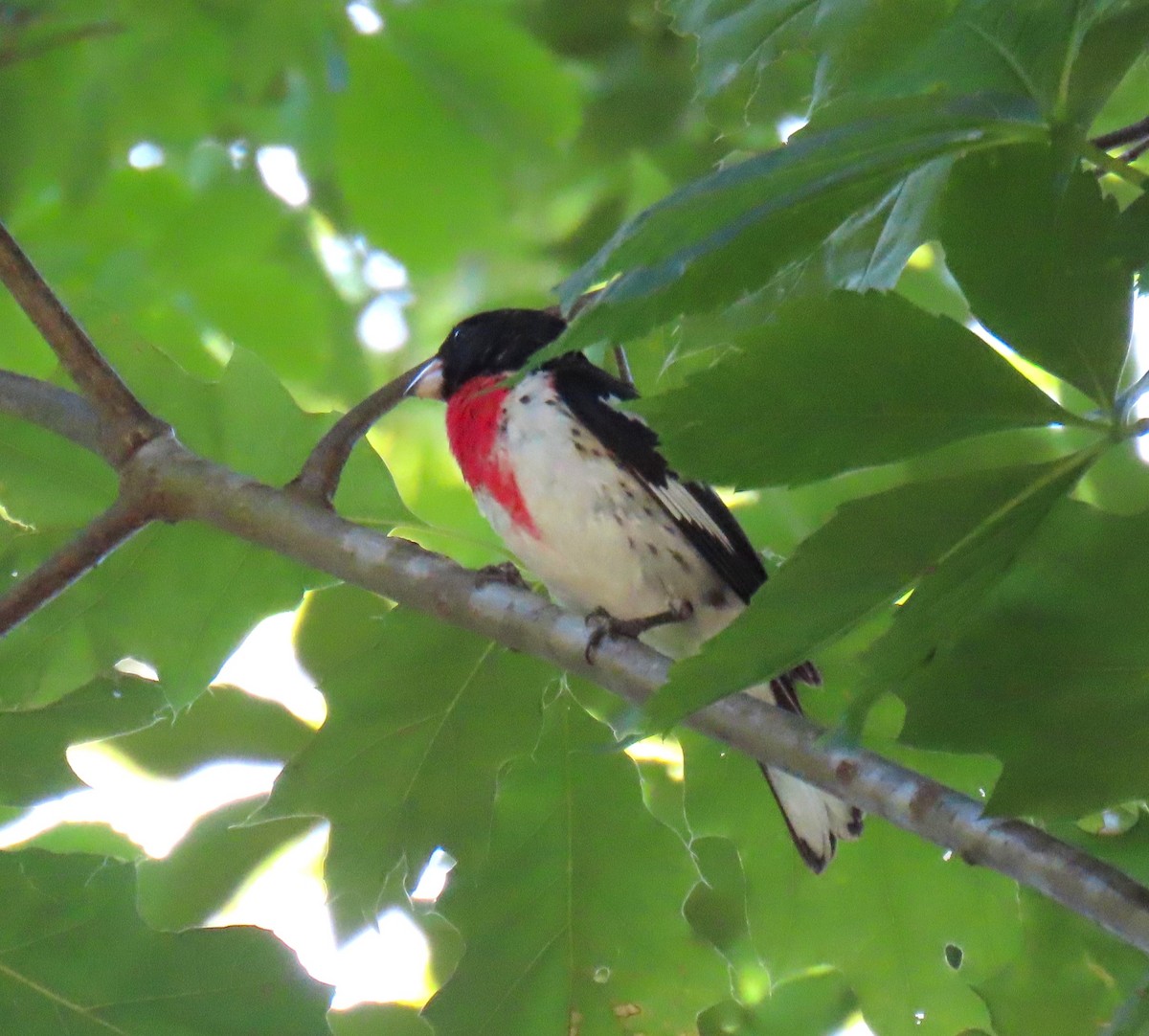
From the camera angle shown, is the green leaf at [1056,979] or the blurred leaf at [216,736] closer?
the green leaf at [1056,979]

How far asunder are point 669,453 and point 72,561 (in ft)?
3.33

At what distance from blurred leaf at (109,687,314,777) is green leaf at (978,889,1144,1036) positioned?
114cm

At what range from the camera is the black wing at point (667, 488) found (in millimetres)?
2391

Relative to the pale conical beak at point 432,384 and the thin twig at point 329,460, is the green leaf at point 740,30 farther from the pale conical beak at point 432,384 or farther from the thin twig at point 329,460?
the pale conical beak at point 432,384

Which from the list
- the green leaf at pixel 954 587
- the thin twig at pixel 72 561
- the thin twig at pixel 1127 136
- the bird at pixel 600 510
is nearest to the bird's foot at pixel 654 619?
the bird at pixel 600 510

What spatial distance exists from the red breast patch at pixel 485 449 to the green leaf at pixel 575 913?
44 centimetres

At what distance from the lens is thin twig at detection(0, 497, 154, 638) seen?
1714 mm

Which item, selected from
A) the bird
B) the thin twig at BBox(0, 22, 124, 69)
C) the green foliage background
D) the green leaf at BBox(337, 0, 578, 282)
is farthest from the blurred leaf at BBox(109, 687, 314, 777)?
the thin twig at BBox(0, 22, 124, 69)

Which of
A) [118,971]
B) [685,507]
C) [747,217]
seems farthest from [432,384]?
[747,217]

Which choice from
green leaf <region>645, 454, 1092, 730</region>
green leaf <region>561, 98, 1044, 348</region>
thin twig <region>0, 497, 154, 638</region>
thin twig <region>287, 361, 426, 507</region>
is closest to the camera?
green leaf <region>561, 98, 1044, 348</region>

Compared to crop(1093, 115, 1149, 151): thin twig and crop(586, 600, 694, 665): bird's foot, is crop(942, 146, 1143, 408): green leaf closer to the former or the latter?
crop(1093, 115, 1149, 151): thin twig

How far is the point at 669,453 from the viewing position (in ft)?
3.30

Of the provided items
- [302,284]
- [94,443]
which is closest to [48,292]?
[94,443]

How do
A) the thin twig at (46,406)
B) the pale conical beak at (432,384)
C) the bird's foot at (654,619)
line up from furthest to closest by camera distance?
the pale conical beak at (432,384), the bird's foot at (654,619), the thin twig at (46,406)
